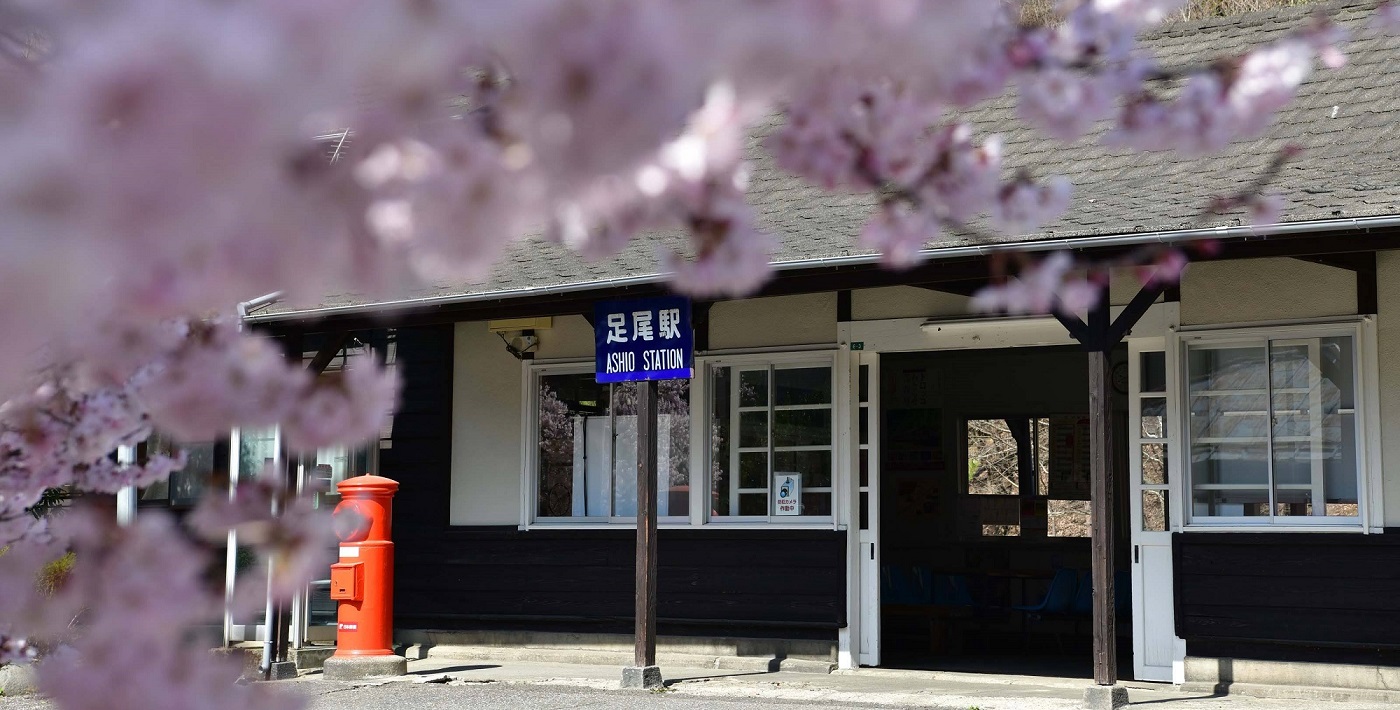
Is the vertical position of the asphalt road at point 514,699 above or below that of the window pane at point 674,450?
below

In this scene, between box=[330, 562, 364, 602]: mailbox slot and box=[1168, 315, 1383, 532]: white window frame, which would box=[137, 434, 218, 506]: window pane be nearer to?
box=[330, 562, 364, 602]: mailbox slot

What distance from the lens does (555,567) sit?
1135 cm

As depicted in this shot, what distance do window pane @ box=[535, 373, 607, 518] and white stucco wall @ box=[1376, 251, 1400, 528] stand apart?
18.2ft

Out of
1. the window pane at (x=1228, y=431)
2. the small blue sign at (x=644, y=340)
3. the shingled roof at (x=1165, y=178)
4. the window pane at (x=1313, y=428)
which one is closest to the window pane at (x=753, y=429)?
the small blue sign at (x=644, y=340)

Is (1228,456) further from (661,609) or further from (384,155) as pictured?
(384,155)

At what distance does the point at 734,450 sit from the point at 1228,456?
3503 mm

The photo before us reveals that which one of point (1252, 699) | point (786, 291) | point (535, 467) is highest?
point (786, 291)

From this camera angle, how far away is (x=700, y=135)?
4.45 ft

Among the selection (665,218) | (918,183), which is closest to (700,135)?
(665,218)

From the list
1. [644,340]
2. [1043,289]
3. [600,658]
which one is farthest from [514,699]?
[1043,289]

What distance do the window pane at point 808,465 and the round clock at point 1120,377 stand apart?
252 cm

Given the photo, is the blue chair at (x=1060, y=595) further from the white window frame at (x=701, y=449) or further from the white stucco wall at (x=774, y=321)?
the white stucco wall at (x=774, y=321)

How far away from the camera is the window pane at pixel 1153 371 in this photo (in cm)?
946

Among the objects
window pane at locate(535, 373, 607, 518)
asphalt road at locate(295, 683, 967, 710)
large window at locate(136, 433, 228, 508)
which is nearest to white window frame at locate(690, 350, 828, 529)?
window pane at locate(535, 373, 607, 518)
